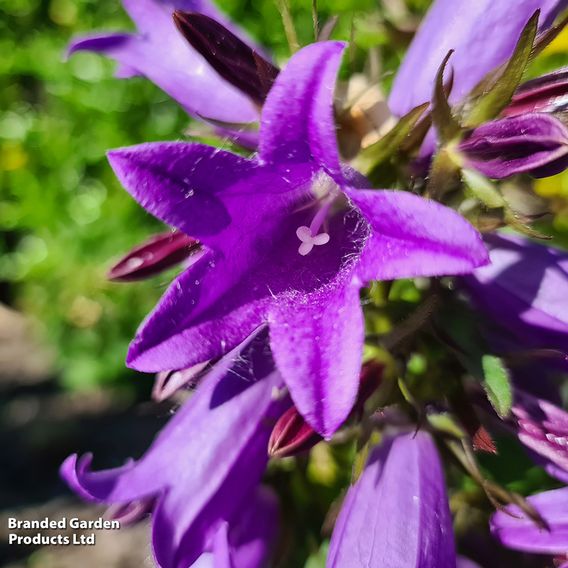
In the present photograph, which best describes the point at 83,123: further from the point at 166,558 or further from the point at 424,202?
the point at 424,202

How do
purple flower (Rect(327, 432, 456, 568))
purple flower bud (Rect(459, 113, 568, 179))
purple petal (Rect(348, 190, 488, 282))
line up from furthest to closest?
purple flower (Rect(327, 432, 456, 568)) < purple flower bud (Rect(459, 113, 568, 179)) < purple petal (Rect(348, 190, 488, 282))

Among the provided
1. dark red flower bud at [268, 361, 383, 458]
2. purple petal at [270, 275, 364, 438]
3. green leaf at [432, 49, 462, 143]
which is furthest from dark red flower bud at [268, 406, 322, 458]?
green leaf at [432, 49, 462, 143]

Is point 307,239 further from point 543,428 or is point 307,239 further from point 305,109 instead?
point 543,428

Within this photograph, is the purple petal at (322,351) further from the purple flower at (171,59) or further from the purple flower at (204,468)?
the purple flower at (171,59)

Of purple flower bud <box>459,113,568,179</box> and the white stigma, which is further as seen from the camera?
the white stigma

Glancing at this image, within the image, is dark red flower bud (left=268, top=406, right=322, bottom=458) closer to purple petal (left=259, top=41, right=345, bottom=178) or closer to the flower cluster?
the flower cluster

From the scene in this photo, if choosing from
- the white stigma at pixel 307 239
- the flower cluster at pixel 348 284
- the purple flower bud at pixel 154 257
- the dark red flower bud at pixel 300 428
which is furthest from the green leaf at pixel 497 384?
the purple flower bud at pixel 154 257

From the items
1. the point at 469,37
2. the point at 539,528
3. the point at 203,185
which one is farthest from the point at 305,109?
the point at 539,528
